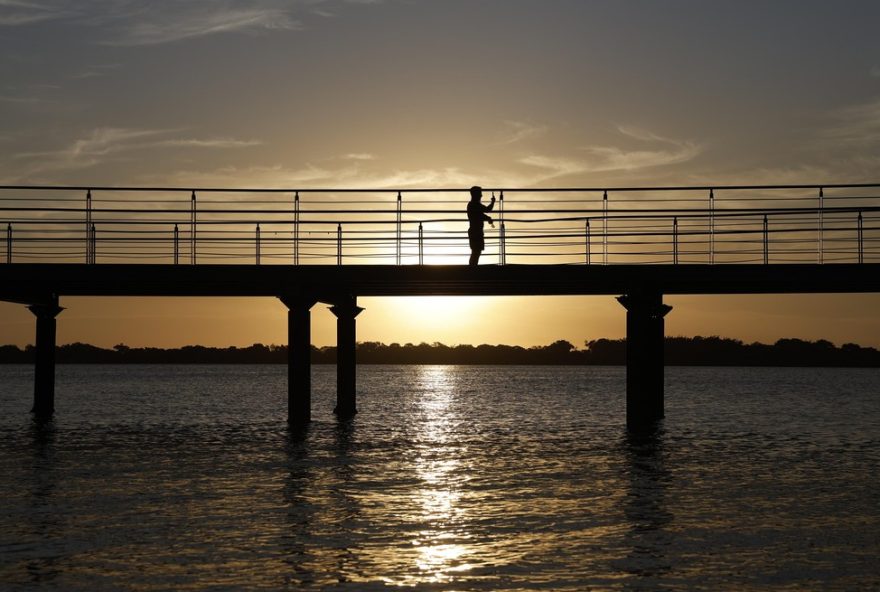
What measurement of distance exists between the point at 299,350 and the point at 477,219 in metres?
7.82

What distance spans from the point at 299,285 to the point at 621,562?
1945 centimetres

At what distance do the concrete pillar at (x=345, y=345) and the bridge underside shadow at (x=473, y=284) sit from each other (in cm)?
139

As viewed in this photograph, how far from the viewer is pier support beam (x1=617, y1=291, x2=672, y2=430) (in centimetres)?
3334

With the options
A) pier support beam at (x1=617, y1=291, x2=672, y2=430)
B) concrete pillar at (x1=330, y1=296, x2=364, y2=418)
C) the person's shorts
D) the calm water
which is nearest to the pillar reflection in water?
the calm water

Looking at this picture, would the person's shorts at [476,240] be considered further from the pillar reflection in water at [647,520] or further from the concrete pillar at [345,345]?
the concrete pillar at [345,345]

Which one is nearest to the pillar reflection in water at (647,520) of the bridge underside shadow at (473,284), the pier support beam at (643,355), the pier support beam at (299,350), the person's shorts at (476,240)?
the pier support beam at (643,355)

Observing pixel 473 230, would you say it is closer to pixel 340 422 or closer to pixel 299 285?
pixel 299 285

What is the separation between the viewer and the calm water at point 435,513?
1459cm

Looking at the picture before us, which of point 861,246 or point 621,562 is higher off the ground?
point 861,246

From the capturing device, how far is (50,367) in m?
41.9

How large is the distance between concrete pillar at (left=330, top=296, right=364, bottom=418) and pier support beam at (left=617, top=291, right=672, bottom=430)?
1025 centimetres

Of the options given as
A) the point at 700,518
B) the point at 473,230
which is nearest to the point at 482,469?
the point at 473,230

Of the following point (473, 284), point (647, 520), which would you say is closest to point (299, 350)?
point (473, 284)

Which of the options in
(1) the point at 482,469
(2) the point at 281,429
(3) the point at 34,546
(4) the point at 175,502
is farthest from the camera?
(2) the point at 281,429
